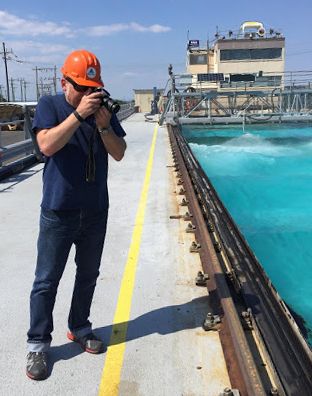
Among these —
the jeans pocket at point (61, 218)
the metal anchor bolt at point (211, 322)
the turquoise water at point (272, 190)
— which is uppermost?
the jeans pocket at point (61, 218)

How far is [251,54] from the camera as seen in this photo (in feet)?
208

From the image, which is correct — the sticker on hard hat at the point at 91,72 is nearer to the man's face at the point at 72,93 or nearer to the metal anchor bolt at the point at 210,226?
the man's face at the point at 72,93

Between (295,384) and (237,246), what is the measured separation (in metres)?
2.91

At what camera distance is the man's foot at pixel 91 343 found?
11.7ft

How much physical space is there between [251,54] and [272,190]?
52500 millimetres

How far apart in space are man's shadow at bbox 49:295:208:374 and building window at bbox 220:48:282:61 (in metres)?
63.5

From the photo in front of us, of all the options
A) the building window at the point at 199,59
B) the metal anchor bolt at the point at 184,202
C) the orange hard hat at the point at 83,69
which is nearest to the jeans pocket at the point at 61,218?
the orange hard hat at the point at 83,69

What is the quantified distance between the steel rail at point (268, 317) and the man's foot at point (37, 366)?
5.10 ft

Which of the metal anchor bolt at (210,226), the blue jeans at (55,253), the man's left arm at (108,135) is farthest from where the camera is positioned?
the metal anchor bolt at (210,226)

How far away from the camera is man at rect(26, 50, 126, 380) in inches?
113

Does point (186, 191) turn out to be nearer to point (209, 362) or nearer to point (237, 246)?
point (237, 246)

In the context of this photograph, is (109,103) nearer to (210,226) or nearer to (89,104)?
(89,104)

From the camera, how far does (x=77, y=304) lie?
352cm

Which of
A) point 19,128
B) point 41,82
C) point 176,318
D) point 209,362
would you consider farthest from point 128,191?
point 41,82
